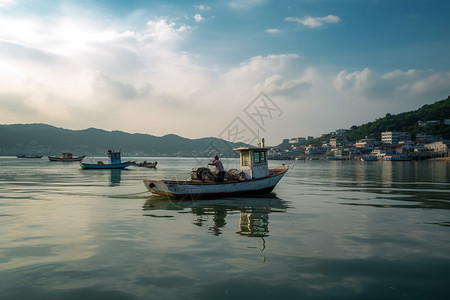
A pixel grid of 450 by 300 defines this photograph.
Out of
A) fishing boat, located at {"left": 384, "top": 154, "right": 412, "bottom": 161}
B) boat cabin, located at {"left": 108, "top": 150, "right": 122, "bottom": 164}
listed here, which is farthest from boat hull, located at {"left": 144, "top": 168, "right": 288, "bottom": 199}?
fishing boat, located at {"left": 384, "top": 154, "right": 412, "bottom": 161}

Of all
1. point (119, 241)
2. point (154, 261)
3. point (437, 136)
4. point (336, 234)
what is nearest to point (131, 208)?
point (119, 241)

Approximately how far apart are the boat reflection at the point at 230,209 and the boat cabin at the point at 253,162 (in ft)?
5.90

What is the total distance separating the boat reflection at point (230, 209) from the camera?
12.3 metres

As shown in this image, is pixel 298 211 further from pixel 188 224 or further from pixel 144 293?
pixel 144 293

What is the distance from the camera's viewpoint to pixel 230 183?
20.6 meters

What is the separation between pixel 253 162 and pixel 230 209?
639cm

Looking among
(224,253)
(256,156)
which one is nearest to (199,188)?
(256,156)

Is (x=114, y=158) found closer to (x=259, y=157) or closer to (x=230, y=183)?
(x=259, y=157)

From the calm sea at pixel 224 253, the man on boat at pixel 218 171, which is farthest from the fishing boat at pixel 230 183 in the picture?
the calm sea at pixel 224 253

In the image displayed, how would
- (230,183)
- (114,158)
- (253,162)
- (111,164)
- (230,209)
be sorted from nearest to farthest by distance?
(230,209), (230,183), (253,162), (111,164), (114,158)

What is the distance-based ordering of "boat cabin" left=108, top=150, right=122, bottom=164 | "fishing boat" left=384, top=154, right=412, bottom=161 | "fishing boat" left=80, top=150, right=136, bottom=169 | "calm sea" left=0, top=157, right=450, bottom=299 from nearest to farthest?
"calm sea" left=0, top=157, right=450, bottom=299
"fishing boat" left=80, top=150, right=136, bottom=169
"boat cabin" left=108, top=150, right=122, bottom=164
"fishing boat" left=384, top=154, right=412, bottom=161

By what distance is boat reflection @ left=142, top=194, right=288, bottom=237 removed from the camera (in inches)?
483

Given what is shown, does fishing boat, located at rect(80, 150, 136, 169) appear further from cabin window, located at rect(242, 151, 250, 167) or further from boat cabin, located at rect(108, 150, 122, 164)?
cabin window, located at rect(242, 151, 250, 167)

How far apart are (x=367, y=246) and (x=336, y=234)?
1546 mm
